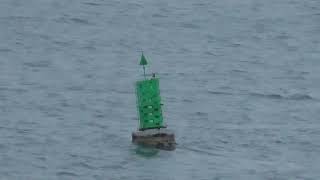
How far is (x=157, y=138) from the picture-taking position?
151 feet

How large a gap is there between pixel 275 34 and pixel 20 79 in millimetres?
14748

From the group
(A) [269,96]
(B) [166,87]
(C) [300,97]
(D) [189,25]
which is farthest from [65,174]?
(D) [189,25]

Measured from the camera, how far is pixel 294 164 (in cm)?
4581

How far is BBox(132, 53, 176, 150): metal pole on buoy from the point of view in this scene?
4591 cm

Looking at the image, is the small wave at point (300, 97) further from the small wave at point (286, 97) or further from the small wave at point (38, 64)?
the small wave at point (38, 64)

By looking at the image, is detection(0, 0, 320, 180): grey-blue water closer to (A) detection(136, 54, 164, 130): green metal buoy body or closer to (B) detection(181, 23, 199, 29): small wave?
(B) detection(181, 23, 199, 29): small wave

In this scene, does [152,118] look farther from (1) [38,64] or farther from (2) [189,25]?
(2) [189,25]

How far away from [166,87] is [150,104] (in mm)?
10521

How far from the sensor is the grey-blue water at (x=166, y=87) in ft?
149

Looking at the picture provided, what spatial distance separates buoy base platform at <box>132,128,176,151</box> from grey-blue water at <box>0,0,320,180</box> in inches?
8.6

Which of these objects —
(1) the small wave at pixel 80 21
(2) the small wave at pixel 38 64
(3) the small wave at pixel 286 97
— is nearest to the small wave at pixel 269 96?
(3) the small wave at pixel 286 97

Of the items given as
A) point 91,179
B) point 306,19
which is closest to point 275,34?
point 306,19

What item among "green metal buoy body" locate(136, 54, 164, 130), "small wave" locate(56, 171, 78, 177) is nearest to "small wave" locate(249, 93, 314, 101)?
"green metal buoy body" locate(136, 54, 164, 130)

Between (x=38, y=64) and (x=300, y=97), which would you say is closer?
(x=300, y=97)
